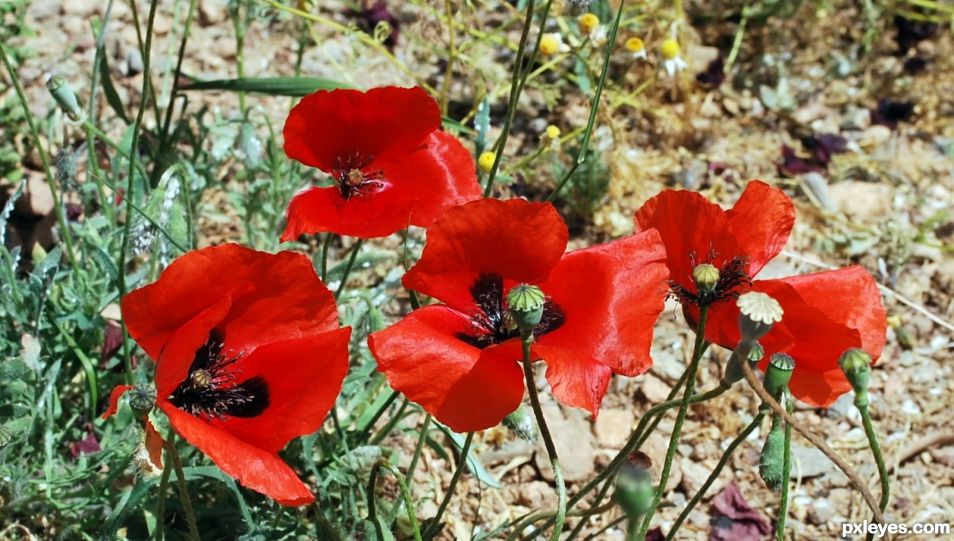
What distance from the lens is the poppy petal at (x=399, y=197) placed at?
1850 millimetres

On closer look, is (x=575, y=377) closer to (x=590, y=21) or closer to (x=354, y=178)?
(x=354, y=178)

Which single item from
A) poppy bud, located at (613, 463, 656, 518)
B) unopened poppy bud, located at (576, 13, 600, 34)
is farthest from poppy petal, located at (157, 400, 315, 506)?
unopened poppy bud, located at (576, 13, 600, 34)

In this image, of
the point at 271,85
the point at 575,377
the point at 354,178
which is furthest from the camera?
the point at 271,85

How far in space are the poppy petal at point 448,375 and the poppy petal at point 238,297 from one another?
0.55ft

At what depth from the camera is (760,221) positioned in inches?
71.6

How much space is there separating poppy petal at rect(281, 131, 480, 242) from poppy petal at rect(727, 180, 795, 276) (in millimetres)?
481

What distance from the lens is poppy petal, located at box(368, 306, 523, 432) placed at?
157cm

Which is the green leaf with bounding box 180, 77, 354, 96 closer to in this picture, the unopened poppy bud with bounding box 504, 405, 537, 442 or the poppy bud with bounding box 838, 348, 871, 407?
the unopened poppy bud with bounding box 504, 405, 537, 442

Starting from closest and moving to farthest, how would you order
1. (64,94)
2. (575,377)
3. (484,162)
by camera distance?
(575,377), (64,94), (484,162)

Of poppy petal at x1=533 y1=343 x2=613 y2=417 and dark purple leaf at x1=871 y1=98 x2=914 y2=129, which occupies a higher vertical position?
dark purple leaf at x1=871 y1=98 x2=914 y2=129

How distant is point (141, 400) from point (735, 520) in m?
1.59

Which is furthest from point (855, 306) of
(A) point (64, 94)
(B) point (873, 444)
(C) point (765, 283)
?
(A) point (64, 94)

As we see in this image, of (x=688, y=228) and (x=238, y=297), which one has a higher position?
(x=688, y=228)

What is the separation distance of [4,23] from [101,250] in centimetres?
135
